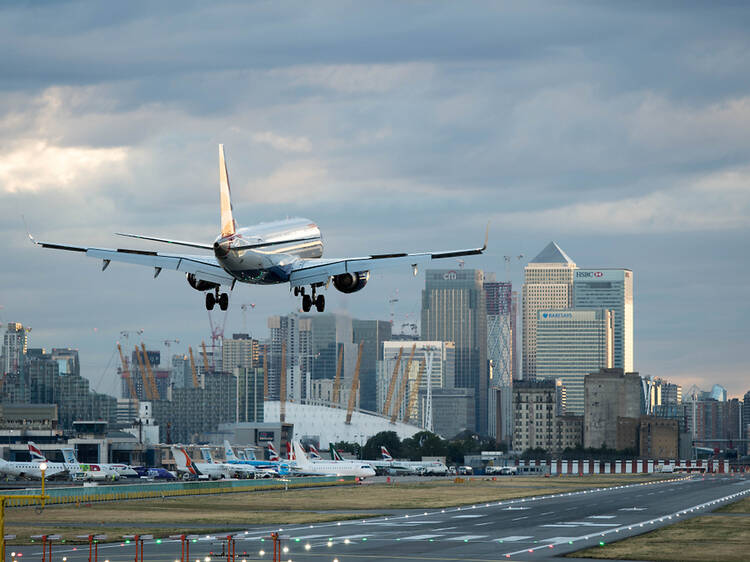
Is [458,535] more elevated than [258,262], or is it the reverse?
[258,262]

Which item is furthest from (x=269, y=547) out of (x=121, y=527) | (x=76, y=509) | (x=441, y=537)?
(x=76, y=509)

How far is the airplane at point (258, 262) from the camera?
85625 mm

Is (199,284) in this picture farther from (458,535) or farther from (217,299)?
(458,535)

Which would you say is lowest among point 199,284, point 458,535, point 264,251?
point 458,535

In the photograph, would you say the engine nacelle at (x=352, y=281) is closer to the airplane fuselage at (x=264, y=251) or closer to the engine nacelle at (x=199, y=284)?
the airplane fuselage at (x=264, y=251)

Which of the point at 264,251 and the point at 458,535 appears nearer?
the point at 264,251

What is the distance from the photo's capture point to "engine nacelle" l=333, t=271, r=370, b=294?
A: 9325 centimetres

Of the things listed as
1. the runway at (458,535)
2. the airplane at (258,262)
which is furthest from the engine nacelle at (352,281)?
the runway at (458,535)

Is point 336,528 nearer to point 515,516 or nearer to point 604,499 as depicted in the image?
point 515,516

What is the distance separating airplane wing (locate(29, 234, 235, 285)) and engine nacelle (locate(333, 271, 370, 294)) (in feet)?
30.1

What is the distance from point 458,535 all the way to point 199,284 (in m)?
43.8

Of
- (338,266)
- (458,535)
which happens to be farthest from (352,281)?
(458,535)

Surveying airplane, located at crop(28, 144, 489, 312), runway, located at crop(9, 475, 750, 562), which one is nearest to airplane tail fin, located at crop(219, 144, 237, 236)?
airplane, located at crop(28, 144, 489, 312)

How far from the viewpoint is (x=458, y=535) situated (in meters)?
120
